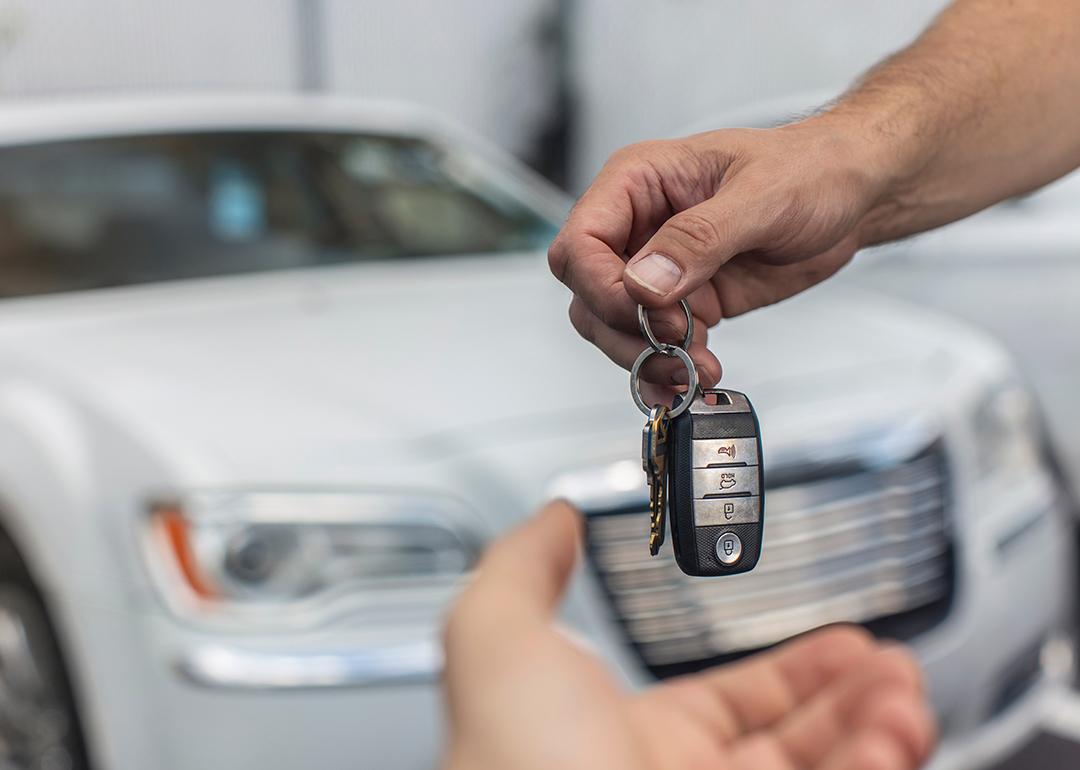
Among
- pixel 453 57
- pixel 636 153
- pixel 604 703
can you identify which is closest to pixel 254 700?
pixel 453 57

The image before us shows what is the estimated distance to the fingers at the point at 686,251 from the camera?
1.66 ft

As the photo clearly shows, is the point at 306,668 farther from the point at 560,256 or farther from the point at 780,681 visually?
the point at 560,256

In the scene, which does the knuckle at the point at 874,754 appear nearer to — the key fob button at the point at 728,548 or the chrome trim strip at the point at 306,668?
the key fob button at the point at 728,548

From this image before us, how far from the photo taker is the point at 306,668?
126 centimetres

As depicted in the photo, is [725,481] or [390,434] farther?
[390,434]

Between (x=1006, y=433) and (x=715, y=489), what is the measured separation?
4.04ft

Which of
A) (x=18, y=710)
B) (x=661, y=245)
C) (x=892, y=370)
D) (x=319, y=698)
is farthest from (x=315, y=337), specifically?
(x=661, y=245)

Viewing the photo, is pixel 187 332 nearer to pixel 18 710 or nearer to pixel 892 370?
pixel 18 710

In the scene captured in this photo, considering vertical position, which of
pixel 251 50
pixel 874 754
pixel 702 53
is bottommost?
pixel 874 754

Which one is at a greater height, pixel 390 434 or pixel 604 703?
pixel 390 434

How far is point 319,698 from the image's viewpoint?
1.25 metres

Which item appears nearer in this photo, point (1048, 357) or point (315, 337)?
point (315, 337)

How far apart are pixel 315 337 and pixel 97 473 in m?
0.28

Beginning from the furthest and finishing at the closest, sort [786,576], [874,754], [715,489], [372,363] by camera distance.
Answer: [372,363], [786,576], [874,754], [715,489]
